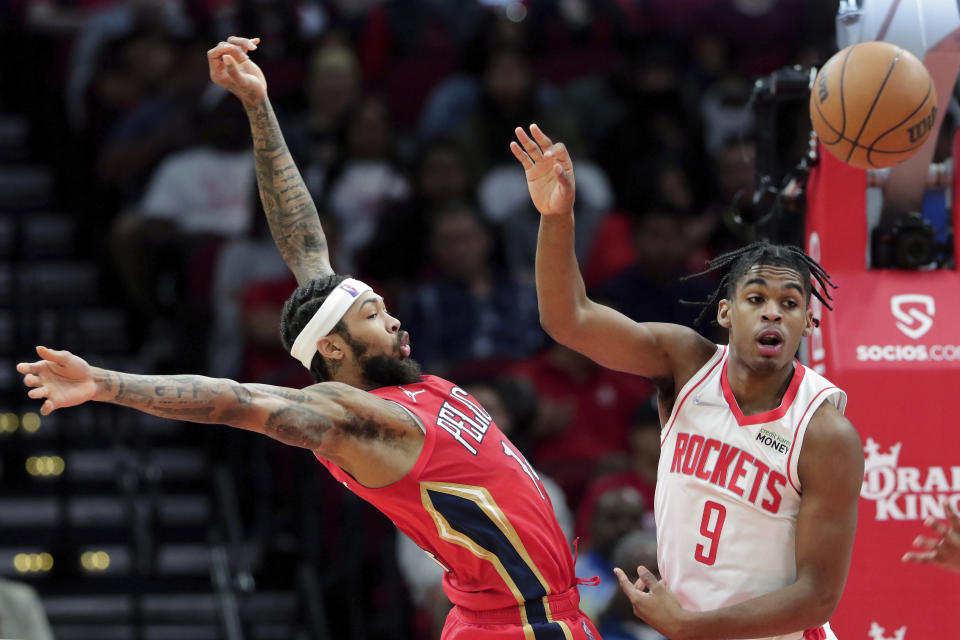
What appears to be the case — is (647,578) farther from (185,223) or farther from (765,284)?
(185,223)

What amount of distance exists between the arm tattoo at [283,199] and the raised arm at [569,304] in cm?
127

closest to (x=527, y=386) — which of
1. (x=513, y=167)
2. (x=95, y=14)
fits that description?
(x=513, y=167)

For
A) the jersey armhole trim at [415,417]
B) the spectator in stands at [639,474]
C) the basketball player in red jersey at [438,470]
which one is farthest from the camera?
the spectator in stands at [639,474]

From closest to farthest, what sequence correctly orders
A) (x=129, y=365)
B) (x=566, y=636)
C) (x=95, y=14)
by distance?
(x=566, y=636) → (x=129, y=365) → (x=95, y=14)

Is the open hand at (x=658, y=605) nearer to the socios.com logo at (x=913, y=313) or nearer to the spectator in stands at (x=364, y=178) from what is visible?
the socios.com logo at (x=913, y=313)

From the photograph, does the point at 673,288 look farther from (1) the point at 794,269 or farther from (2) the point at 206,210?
(1) the point at 794,269

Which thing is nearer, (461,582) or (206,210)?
(461,582)

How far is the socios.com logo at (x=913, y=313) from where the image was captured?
504 centimetres

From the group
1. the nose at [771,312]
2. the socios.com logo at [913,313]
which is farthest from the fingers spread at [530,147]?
the socios.com logo at [913,313]

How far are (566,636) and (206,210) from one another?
519 centimetres

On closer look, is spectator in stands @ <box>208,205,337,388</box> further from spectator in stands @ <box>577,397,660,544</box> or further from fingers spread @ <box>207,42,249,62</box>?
fingers spread @ <box>207,42,249,62</box>

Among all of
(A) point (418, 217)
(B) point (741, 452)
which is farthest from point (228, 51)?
(A) point (418, 217)

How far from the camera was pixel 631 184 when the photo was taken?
30.6 ft

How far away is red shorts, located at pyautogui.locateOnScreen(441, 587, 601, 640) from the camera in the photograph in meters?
4.57
